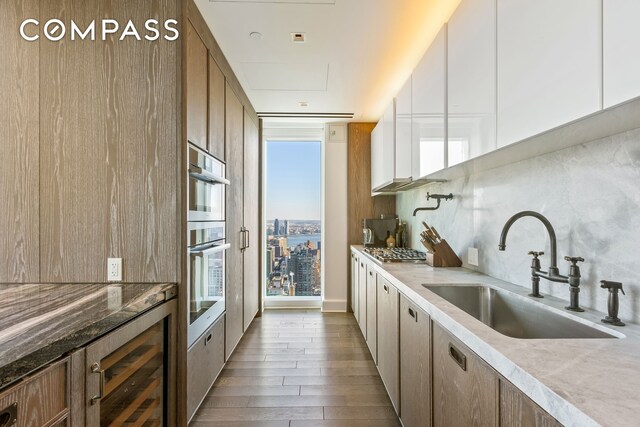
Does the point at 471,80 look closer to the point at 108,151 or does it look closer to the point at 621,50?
the point at 621,50

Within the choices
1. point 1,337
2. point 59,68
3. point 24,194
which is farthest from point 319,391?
point 59,68

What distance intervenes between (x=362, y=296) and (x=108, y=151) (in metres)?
2.54

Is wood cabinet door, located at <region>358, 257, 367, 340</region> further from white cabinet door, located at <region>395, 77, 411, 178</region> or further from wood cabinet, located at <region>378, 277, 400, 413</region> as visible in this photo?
white cabinet door, located at <region>395, 77, 411, 178</region>

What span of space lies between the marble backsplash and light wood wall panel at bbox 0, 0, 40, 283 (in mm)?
2553

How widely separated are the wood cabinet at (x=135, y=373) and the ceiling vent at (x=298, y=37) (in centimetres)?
197

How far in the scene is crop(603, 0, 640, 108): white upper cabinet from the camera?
707 mm

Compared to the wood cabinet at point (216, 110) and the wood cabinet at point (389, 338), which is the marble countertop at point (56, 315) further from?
the wood cabinet at point (389, 338)

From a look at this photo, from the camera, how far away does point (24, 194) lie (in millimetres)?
1600

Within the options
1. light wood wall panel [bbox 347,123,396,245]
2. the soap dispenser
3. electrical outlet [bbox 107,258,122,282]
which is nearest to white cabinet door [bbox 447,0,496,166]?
the soap dispenser

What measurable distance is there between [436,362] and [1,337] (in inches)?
59.3

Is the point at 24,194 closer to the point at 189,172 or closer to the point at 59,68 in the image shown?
the point at 59,68

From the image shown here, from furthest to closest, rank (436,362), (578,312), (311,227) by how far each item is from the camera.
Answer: (311,227)
(436,362)
(578,312)

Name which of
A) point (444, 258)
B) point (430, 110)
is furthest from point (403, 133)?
point (444, 258)

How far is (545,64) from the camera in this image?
3.21 ft
